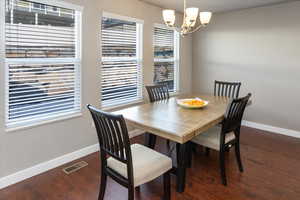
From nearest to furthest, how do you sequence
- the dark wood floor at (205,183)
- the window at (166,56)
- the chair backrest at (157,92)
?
the dark wood floor at (205,183) < the chair backrest at (157,92) < the window at (166,56)

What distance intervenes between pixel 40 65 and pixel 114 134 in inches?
58.4

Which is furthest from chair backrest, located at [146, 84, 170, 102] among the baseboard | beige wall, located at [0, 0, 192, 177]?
the baseboard

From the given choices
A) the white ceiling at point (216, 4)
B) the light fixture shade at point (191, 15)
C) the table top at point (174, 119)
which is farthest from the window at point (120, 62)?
the light fixture shade at point (191, 15)

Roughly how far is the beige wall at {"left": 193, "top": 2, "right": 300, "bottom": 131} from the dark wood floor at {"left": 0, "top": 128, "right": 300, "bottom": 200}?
3.95ft

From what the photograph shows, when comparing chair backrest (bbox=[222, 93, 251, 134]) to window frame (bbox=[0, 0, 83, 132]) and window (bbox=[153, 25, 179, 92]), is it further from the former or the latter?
window (bbox=[153, 25, 179, 92])

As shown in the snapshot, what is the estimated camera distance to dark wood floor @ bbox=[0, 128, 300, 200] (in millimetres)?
2182

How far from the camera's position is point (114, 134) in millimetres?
1716

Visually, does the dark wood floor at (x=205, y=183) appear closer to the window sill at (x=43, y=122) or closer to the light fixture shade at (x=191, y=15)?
the window sill at (x=43, y=122)

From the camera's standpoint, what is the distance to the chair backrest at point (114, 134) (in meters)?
1.63

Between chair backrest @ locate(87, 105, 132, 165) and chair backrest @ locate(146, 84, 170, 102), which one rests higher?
chair backrest @ locate(146, 84, 170, 102)

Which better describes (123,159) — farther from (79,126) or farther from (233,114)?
(79,126)

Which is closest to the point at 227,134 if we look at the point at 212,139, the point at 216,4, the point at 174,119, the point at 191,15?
the point at 212,139

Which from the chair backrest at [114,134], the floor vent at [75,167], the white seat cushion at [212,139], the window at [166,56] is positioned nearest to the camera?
the chair backrest at [114,134]

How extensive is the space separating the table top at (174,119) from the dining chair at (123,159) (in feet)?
0.87
